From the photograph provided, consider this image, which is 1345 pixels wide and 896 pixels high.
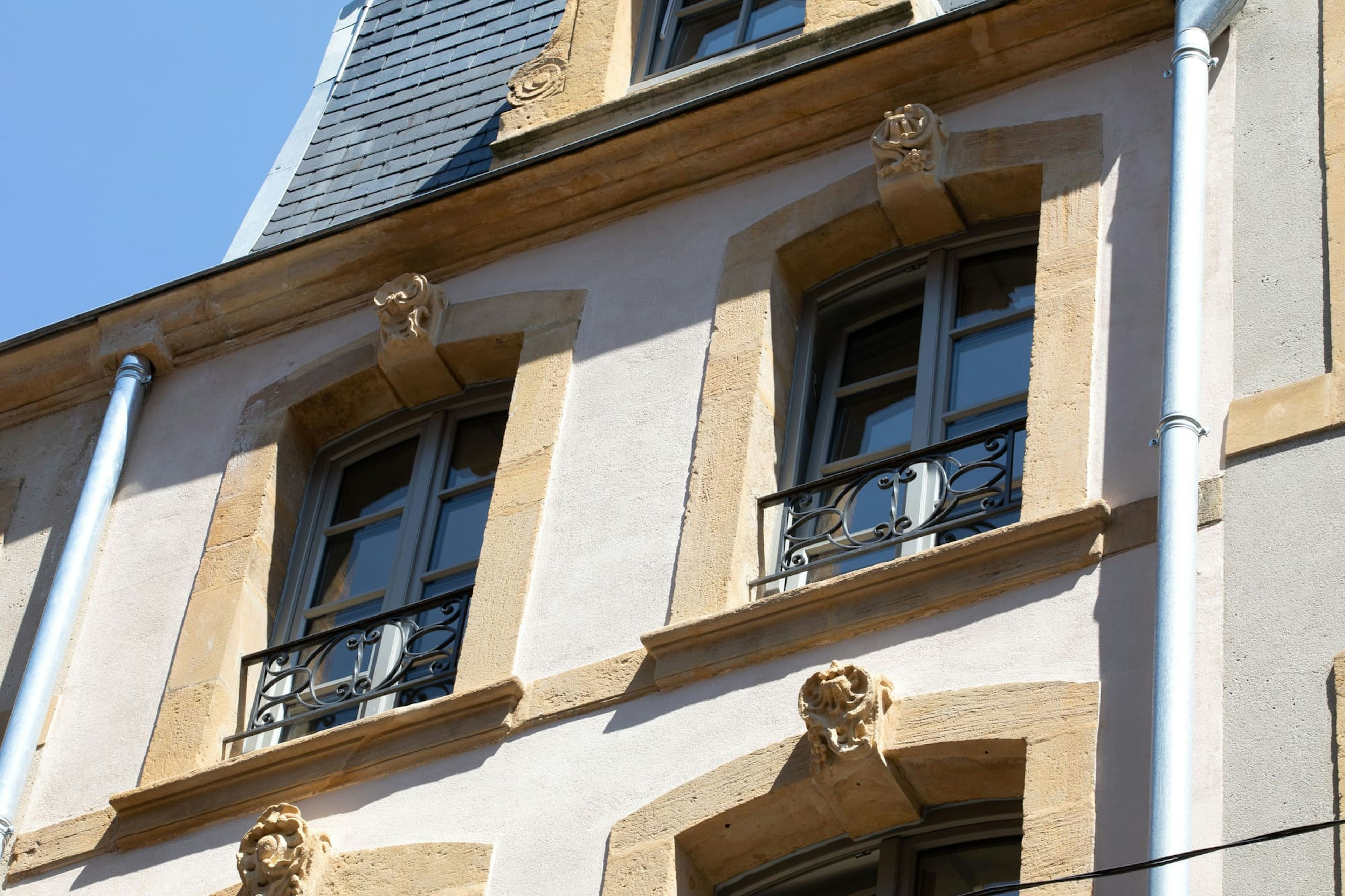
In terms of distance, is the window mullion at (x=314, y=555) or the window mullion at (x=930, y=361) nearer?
the window mullion at (x=930, y=361)

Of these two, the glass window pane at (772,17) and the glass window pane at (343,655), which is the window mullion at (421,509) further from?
the glass window pane at (772,17)

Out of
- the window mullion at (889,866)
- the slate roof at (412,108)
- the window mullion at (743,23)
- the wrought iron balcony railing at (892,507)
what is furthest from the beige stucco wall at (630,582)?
the window mullion at (743,23)

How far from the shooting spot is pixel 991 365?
380 inches

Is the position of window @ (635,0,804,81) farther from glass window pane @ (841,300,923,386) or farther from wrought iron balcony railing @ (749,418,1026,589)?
wrought iron balcony railing @ (749,418,1026,589)

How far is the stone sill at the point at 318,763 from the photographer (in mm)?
9133

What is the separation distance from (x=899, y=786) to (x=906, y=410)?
78.5 inches

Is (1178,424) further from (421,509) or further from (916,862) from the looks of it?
(421,509)

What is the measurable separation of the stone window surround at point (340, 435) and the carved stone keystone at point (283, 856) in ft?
1.48

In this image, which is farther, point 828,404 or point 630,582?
point 828,404

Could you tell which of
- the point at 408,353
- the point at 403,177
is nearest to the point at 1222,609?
the point at 408,353

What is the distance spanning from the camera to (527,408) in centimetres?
1030

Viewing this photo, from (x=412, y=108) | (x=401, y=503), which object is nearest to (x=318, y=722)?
(x=401, y=503)

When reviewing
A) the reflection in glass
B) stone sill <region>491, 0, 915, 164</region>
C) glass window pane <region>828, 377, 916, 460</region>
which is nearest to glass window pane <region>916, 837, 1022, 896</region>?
glass window pane <region>828, 377, 916, 460</region>

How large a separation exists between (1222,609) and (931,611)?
1.05 m
